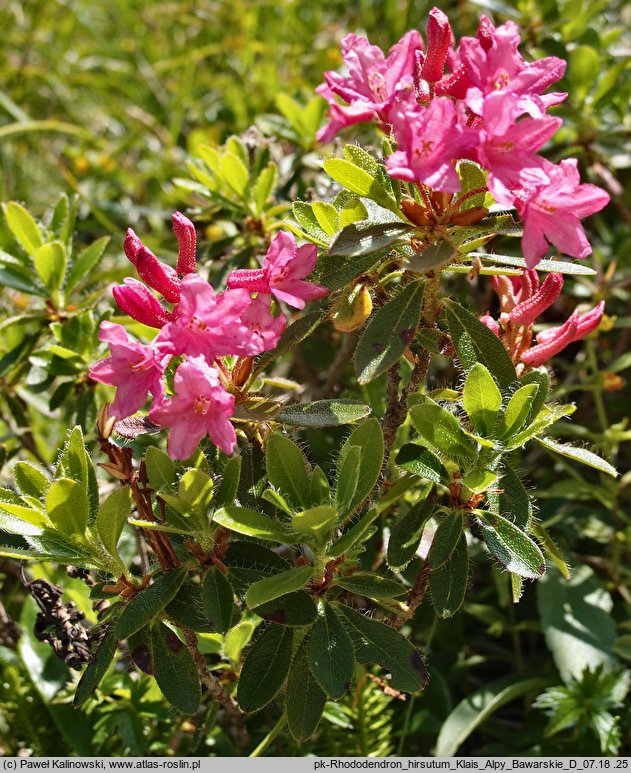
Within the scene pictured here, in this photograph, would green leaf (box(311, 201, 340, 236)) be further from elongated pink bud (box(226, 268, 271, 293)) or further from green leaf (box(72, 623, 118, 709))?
green leaf (box(72, 623, 118, 709))

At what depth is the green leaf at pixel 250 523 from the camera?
107 cm

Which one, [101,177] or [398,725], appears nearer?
[398,725]

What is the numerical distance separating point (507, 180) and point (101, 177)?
7.86ft

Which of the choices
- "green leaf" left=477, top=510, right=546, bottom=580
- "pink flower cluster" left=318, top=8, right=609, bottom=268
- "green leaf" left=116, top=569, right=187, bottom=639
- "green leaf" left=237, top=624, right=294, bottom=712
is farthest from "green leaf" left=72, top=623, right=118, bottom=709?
"pink flower cluster" left=318, top=8, right=609, bottom=268

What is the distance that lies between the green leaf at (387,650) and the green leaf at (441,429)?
0.27m

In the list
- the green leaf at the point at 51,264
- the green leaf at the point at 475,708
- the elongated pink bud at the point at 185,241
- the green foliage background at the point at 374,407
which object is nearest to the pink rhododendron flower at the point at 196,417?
the elongated pink bud at the point at 185,241

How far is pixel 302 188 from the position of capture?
210 cm

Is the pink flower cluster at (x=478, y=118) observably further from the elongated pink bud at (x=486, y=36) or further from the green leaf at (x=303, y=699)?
the green leaf at (x=303, y=699)

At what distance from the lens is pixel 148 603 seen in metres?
1.14

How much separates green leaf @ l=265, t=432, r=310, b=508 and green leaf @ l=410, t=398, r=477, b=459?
0.16 m

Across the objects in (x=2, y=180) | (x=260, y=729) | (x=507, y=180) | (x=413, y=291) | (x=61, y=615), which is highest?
(x=507, y=180)

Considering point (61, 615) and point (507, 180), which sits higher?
point (507, 180)

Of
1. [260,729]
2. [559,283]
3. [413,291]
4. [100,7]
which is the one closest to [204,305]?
[413,291]
